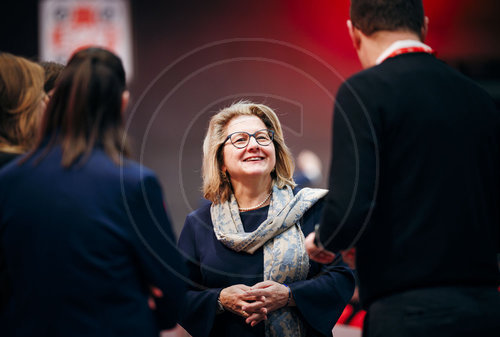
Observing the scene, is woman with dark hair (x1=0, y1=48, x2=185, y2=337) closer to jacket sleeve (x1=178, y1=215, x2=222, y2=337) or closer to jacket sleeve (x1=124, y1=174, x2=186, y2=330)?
jacket sleeve (x1=124, y1=174, x2=186, y2=330)

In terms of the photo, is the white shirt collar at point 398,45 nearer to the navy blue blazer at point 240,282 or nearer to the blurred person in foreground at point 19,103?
the navy blue blazer at point 240,282

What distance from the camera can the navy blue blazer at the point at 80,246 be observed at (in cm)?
138

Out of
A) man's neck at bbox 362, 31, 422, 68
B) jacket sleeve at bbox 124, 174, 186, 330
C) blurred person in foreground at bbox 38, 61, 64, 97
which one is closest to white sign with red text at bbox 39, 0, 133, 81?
blurred person in foreground at bbox 38, 61, 64, 97

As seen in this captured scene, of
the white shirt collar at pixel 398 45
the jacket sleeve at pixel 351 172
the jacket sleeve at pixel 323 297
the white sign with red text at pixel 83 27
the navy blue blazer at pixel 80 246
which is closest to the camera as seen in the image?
the navy blue blazer at pixel 80 246

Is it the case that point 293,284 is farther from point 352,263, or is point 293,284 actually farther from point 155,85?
point 155,85

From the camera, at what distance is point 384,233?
153 cm

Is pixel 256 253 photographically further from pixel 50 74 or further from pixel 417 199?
pixel 50 74

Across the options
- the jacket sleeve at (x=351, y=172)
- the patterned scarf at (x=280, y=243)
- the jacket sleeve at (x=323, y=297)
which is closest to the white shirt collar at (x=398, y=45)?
the jacket sleeve at (x=351, y=172)

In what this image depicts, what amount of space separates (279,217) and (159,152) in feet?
12.6

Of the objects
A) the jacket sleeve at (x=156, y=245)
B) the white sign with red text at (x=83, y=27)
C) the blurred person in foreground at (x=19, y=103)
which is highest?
the white sign with red text at (x=83, y=27)

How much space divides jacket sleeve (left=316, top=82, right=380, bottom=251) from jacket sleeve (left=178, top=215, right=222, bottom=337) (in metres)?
0.71

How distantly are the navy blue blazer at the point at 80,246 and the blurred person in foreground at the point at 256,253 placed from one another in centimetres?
66

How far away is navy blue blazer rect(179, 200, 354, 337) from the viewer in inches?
81.7

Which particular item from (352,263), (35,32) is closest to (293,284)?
(352,263)
